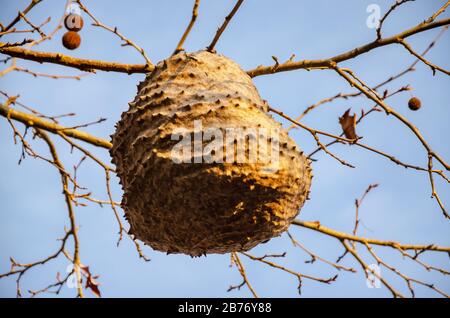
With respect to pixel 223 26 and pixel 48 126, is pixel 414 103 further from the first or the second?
pixel 48 126

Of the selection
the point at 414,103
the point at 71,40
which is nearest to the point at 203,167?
the point at 71,40

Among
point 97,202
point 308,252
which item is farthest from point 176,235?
point 308,252

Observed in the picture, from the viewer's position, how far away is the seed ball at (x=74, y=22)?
3.45 m

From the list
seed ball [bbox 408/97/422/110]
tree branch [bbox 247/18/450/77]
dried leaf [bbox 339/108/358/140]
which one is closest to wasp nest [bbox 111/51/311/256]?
tree branch [bbox 247/18/450/77]

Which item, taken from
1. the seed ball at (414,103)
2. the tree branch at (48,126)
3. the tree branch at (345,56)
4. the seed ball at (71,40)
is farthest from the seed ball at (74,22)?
the seed ball at (414,103)

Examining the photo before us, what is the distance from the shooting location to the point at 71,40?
340cm

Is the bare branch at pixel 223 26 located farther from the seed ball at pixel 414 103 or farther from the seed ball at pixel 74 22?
the seed ball at pixel 414 103

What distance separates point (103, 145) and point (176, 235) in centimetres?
150

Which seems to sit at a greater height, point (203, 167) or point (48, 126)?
point (48, 126)

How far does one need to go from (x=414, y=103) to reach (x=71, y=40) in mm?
2792

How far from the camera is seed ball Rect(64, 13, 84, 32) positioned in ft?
11.3

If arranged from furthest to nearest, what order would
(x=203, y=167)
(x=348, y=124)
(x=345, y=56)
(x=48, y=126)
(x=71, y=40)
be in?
(x=48, y=126), (x=71, y=40), (x=348, y=124), (x=345, y=56), (x=203, y=167)

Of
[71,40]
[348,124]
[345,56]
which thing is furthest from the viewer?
[71,40]
